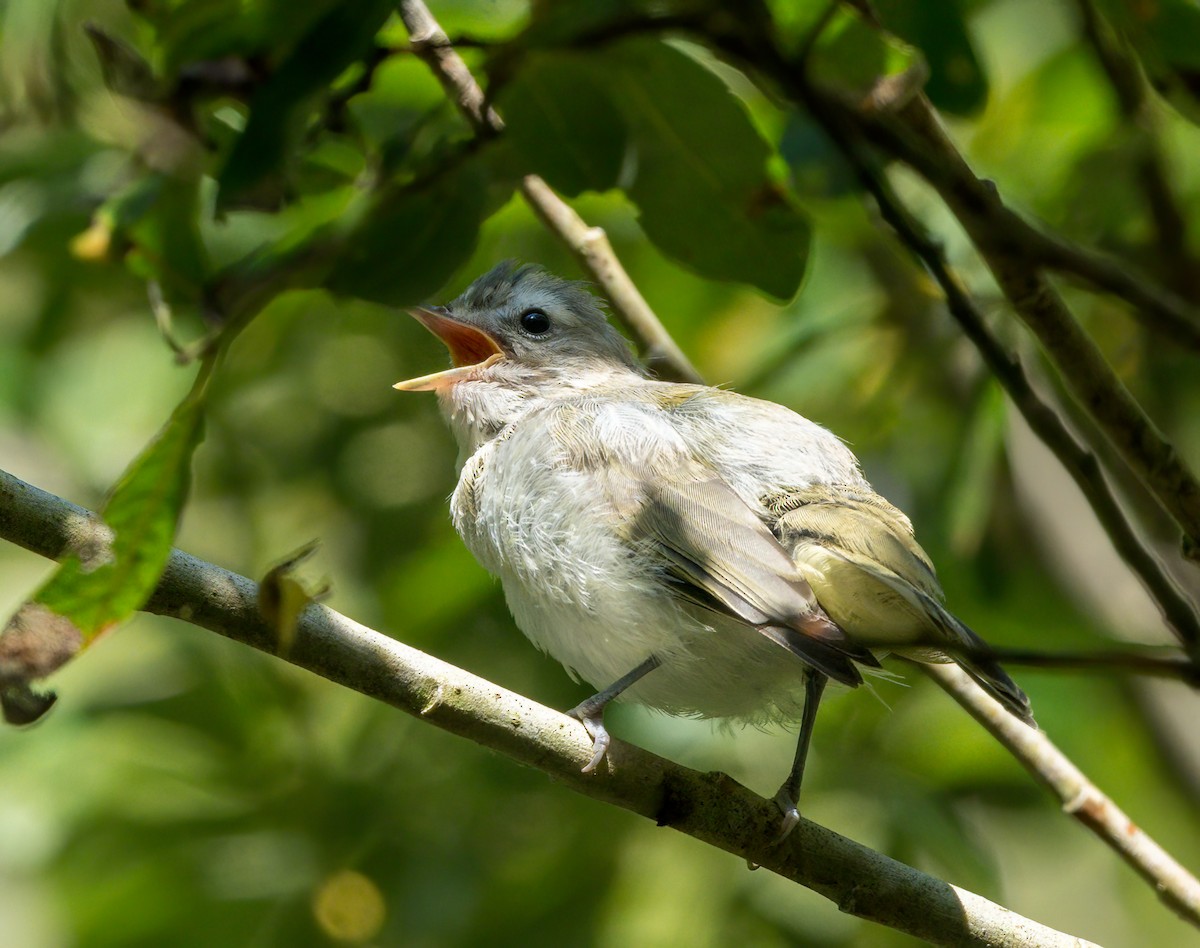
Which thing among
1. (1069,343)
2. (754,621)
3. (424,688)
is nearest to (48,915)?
(424,688)

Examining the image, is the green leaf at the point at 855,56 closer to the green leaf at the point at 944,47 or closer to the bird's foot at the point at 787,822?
the green leaf at the point at 944,47

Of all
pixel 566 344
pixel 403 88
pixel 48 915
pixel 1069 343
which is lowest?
pixel 48 915

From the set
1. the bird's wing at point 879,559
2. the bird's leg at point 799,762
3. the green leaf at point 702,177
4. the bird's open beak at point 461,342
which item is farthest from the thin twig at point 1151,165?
the bird's open beak at point 461,342

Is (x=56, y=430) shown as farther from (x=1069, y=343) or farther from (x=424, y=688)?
(x=1069, y=343)

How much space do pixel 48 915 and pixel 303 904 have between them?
0.74 m

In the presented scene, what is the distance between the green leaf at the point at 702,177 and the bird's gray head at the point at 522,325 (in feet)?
5.67

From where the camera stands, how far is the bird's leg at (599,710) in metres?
2.44

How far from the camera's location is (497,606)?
12.9 ft

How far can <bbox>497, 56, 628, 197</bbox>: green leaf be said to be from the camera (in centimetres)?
200

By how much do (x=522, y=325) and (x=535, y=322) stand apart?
0.14ft

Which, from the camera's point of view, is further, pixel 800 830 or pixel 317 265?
pixel 800 830

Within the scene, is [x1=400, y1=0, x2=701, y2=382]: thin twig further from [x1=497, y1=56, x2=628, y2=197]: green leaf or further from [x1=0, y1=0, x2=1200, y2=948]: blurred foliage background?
[x1=497, y1=56, x2=628, y2=197]: green leaf

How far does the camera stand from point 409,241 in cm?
192

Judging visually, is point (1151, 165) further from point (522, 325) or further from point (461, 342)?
point (461, 342)
